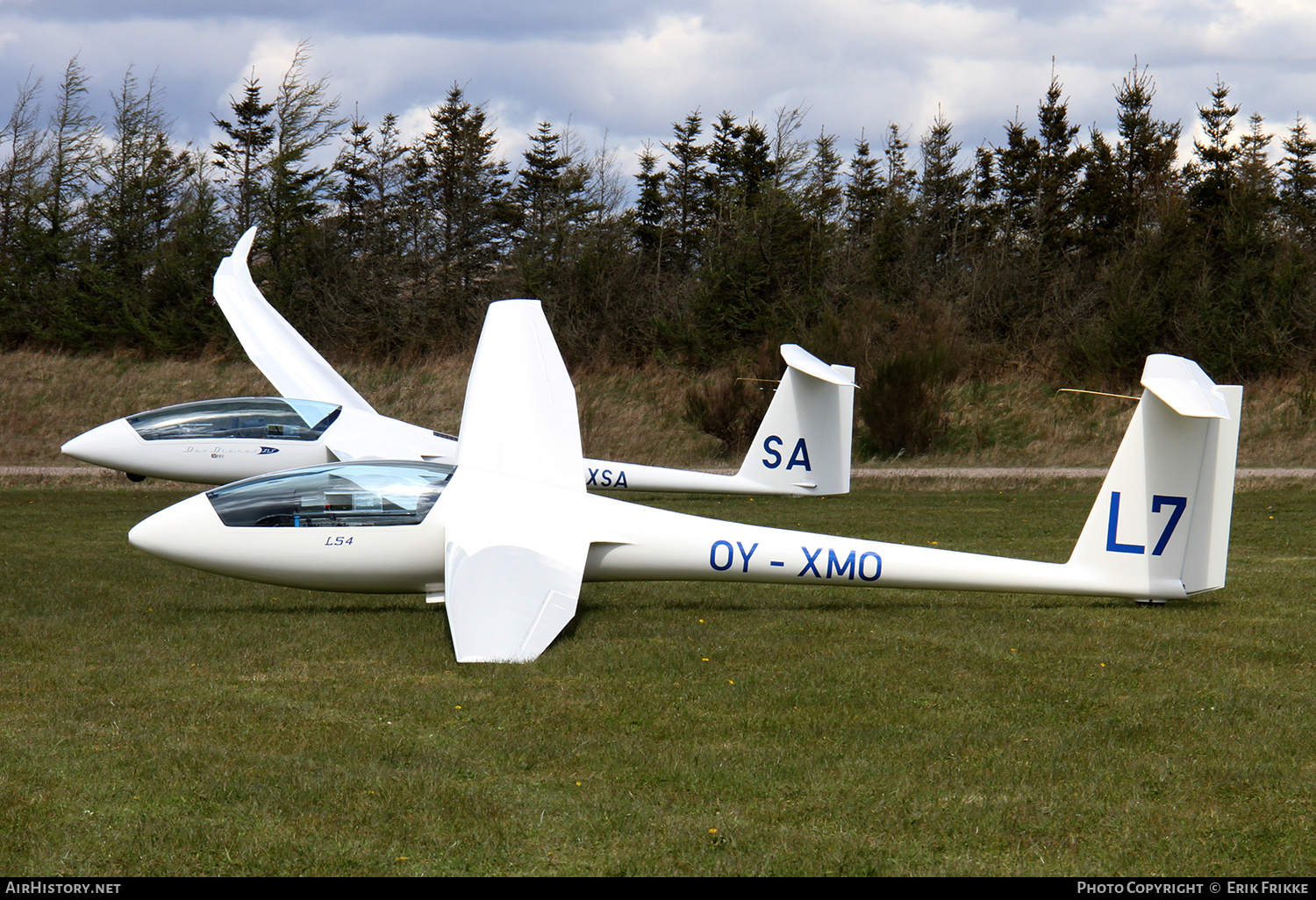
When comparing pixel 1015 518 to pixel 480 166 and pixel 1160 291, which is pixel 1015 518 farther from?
pixel 480 166

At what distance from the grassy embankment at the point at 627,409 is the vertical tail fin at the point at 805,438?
1216 centimetres

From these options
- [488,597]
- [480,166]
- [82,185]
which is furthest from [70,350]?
[488,597]

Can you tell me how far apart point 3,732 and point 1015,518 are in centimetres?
1495

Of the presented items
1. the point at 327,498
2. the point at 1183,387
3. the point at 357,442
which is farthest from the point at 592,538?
the point at 357,442

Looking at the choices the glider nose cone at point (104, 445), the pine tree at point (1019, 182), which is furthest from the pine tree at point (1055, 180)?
the glider nose cone at point (104, 445)

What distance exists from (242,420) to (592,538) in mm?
8574

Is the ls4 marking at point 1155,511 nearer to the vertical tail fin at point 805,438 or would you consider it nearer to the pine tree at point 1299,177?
the vertical tail fin at point 805,438

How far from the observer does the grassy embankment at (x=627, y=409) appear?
28656 mm

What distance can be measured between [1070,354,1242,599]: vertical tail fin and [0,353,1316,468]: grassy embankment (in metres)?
18.8

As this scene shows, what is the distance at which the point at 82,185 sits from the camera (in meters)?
42.7

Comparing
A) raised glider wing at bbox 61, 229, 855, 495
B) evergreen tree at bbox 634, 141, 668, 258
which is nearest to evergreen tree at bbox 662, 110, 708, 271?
evergreen tree at bbox 634, 141, 668, 258

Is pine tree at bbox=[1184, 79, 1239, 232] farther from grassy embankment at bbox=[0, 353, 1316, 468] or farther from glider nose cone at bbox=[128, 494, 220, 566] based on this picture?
glider nose cone at bbox=[128, 494, 220, 566]

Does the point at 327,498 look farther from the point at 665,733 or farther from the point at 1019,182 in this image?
the point at 1019,182

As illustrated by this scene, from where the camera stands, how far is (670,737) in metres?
6.23
